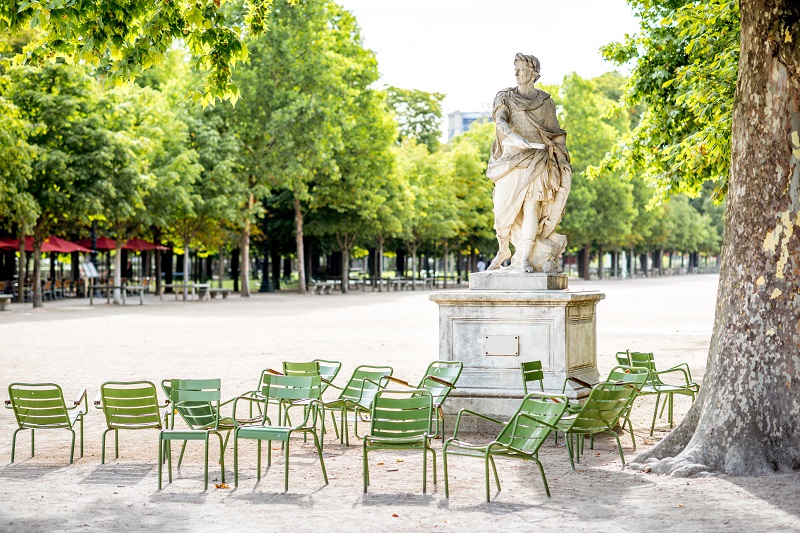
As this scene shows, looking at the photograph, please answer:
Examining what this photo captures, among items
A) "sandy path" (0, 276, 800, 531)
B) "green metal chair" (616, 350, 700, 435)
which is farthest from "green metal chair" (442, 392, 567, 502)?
"green metal chair" (616, 350, 700, 435)

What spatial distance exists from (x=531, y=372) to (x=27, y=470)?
16.3 feet

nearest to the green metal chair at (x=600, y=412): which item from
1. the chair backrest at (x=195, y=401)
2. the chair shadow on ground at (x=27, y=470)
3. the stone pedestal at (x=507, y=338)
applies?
the stone pedestal at (x=507, y=338)

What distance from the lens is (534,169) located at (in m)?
11.8

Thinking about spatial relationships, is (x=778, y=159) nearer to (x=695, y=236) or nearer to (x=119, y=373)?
(x=119, y=373)

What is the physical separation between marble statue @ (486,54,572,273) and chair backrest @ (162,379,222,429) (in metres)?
3.86

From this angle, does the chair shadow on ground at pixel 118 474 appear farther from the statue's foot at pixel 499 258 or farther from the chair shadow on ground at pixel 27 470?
the statue's foot at pixel 499 258

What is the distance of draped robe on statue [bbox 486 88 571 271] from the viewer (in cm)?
1183

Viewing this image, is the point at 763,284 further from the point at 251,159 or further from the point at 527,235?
the point at 251,159

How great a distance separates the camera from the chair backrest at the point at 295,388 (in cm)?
1019

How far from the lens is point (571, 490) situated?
27.1 feet

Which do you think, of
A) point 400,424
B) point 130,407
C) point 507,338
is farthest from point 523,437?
point 130,407

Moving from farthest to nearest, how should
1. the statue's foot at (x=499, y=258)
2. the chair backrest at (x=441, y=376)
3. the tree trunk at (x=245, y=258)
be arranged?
1. the tree trunk at (x=245, y=258)
2. the statue's foot at (x=499, y=258)
3. the chair backrest at (x=441, y=376)

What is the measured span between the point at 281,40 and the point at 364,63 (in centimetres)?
686

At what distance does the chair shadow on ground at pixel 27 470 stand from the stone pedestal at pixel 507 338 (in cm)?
431
